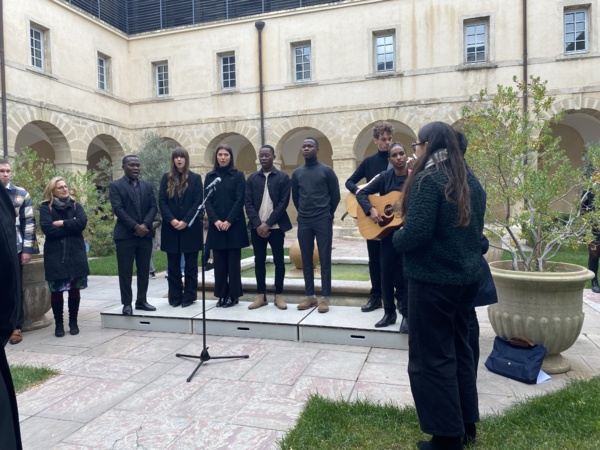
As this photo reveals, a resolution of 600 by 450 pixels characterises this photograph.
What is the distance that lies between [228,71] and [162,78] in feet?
9.57

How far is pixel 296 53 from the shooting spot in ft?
60.1

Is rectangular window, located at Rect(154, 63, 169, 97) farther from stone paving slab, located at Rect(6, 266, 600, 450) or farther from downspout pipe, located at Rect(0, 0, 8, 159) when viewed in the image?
stone paving slab, located at Rect(6, 266, 600, 450)

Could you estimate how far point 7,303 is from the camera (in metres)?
1.62

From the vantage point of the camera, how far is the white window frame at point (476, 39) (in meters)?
16.1

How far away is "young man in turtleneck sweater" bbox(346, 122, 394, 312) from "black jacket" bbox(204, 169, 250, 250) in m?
1.32

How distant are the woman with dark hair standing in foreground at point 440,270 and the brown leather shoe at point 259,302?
3.20 m

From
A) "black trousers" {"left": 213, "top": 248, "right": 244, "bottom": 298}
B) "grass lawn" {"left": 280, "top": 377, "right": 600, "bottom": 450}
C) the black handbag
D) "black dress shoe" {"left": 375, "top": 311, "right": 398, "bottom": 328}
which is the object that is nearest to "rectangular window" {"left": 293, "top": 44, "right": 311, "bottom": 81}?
"black trousers" {"left": 213, "top": 248, "right": 244, "bottom": 298}

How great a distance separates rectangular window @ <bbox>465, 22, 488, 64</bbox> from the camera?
639 inches

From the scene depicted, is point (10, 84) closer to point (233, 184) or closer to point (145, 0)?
point (145, 0)

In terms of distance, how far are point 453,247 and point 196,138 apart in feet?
58.1

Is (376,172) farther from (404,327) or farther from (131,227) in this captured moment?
(131,227)

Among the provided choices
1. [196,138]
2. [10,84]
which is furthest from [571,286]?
[196,138]

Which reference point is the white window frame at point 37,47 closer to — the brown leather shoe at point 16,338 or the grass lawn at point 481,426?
the brown leather shoe at point 16,338

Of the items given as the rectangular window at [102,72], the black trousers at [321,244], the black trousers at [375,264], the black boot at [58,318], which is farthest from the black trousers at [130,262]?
the rectangular window at [102,72]
